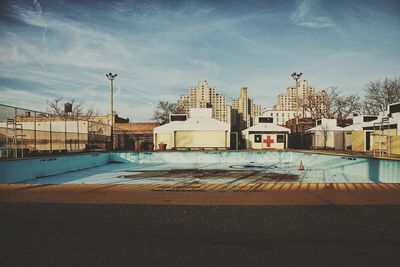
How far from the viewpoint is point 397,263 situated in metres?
3.13

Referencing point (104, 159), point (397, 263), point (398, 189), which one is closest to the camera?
point (397, 263)

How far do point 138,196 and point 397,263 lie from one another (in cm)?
573

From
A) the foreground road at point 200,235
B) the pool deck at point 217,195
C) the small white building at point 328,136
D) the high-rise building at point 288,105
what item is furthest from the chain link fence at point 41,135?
the high-rise building at point 288,105

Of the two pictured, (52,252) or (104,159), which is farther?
(104,159)

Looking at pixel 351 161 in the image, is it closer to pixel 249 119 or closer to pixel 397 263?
pixel 397 263

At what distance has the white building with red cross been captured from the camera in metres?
31.5

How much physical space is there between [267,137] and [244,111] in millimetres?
53690

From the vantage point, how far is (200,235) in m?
4.19

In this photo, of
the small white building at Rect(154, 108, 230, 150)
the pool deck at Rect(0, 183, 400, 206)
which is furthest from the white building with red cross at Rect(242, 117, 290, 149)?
the pool deck at Rect(0, 183, 400, 206)

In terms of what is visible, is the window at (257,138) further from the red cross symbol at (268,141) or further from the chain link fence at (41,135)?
the chain link fence at (41,135)

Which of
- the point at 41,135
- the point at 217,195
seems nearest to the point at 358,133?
the point at 217,195

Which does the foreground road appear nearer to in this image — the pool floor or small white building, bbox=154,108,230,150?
the pool floor

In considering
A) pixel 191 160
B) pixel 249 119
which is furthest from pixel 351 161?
pixel 249 119

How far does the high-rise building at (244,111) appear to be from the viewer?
76750mm
